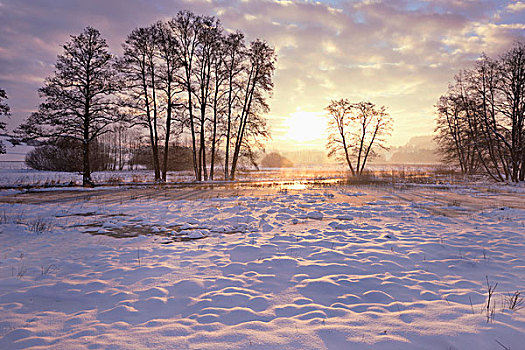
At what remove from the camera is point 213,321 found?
2918 millimetres

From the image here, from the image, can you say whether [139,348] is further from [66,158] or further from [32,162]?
[32,162]

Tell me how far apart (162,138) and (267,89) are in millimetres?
12106

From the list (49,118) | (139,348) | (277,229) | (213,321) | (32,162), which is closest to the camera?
(139,348)

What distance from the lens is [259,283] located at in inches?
158

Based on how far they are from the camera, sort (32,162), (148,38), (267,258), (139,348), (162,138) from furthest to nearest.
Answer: (32,162) → (162,138) → (148,38) → (267,258) → (139,348)

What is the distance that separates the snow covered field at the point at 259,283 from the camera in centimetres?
261

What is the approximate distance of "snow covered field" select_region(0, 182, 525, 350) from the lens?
2609 mm

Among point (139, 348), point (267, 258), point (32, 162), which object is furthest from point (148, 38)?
point (32, 162)

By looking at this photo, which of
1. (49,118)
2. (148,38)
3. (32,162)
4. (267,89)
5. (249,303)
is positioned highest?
(148,38)

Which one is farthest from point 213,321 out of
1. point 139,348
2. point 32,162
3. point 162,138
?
point 32,162

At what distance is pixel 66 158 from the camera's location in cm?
3766

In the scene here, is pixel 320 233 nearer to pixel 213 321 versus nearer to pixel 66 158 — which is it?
pixel 213 321

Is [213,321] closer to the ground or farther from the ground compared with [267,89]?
closer to the ground

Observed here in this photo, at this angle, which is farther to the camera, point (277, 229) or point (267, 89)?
point (267, 89)
